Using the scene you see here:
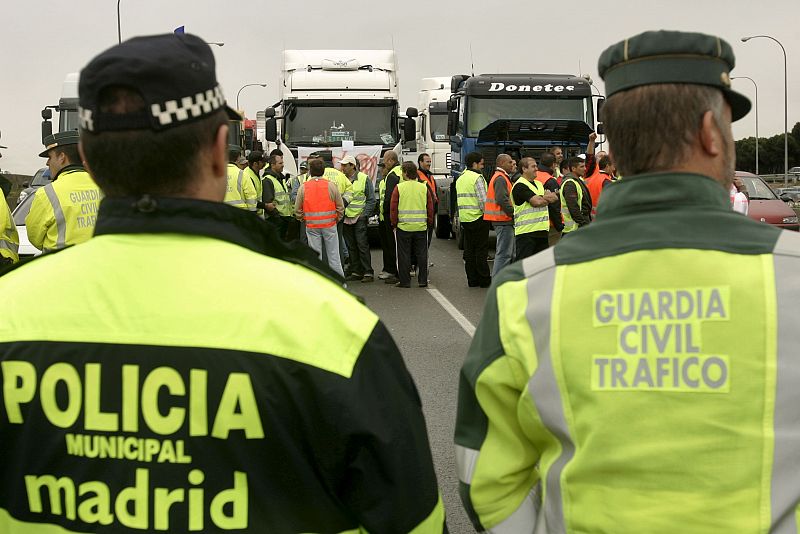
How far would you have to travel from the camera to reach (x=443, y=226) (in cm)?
2450

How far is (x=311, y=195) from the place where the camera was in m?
14.8

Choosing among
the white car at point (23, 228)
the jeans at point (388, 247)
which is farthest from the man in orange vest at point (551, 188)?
the white car at point (23, 228)

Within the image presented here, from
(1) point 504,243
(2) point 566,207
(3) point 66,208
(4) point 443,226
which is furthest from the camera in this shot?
(4) point 443,226

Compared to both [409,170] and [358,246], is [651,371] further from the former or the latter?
[358,246]

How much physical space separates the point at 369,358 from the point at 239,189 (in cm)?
1176

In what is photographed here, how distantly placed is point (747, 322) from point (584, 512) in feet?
1.56

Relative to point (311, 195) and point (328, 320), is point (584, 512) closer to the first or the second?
point (328, 320)

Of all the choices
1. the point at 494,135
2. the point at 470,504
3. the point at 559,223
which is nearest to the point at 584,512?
the point at 470,504

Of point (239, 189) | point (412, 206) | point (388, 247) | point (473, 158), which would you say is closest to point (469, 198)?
point (473, 158)

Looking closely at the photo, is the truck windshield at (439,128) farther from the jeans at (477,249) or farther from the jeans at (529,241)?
the jeans at (529,241)

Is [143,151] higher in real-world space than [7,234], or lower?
higher

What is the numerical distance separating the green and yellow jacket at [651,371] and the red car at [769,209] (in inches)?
710

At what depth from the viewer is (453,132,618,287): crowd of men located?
Result: 12997 mm

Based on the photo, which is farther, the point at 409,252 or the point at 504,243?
the point at 409,252
